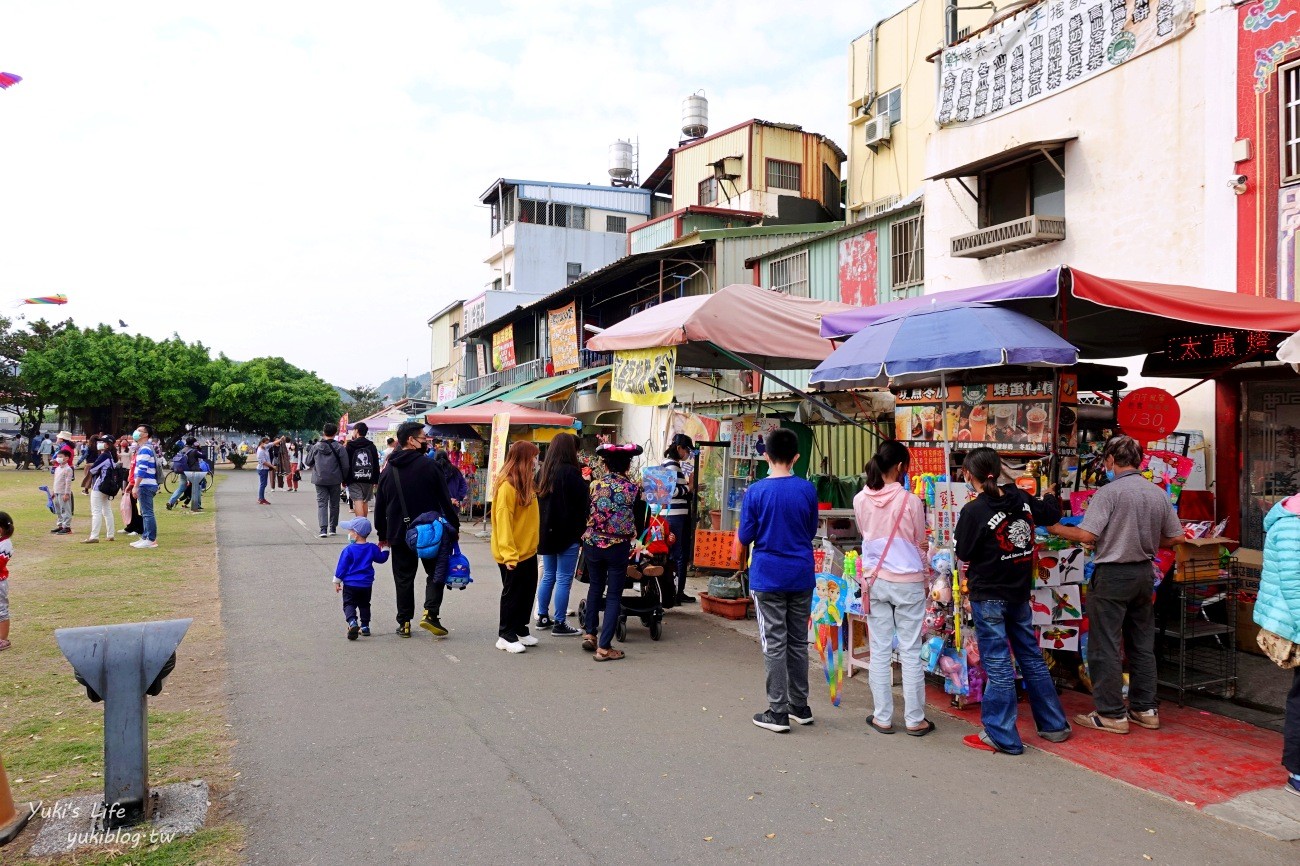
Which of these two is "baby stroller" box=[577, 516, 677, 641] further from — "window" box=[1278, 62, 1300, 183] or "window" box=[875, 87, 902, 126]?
"window" box=[875, 87, 902, 126]

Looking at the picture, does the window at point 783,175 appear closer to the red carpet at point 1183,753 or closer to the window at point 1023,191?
the window at point 1023,191

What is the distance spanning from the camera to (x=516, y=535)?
734cm

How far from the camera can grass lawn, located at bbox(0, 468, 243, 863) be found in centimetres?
434

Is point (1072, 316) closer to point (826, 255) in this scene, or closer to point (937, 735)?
point (937, 735)

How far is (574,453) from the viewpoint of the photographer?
772cm

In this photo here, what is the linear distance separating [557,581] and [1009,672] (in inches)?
169

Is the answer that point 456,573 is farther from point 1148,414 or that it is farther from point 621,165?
point 621,165

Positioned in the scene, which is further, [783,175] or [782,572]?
[783,175]

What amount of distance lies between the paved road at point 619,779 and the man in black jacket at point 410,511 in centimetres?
76

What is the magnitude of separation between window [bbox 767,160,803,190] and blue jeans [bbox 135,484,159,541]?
1765cm

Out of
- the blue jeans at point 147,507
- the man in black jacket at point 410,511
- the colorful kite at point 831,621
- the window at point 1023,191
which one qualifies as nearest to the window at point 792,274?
the window at point 1023,191

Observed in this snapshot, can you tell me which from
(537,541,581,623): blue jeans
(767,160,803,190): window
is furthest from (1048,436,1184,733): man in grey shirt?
(767,160,803,190): window

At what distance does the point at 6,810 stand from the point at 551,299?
20.8m

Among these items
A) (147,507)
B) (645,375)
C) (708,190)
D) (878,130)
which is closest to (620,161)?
(708,190)
